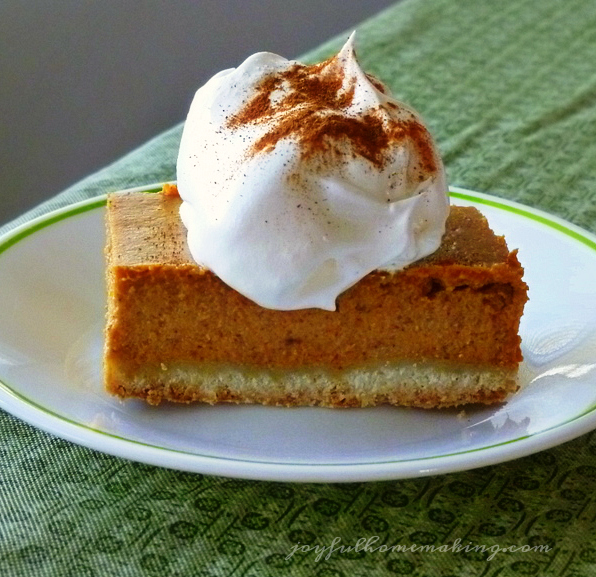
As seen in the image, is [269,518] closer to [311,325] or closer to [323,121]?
[311,325]

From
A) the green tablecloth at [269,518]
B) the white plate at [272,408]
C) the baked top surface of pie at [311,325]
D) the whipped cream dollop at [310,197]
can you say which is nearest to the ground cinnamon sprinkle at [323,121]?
the whipped cream dollop at [310,197]

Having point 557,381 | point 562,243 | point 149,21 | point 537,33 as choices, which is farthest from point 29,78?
point 557,381

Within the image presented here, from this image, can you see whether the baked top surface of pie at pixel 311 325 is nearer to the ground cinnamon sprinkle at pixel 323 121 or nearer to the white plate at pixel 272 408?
the white plate at pixel 272 408

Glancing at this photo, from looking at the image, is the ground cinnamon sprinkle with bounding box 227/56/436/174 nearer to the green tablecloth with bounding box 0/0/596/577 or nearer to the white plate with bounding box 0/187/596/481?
the white plate with bounding box 0/187/596/481

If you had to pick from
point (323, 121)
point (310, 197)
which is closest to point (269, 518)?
point (310, 197)

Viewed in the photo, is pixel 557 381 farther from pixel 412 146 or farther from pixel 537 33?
pixel 537 33

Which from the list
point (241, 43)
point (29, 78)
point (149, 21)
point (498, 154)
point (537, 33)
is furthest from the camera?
point (241, 43)
